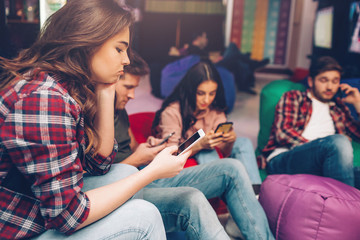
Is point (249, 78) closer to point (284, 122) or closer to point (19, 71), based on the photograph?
point (284, 122)

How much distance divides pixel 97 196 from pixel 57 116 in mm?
251

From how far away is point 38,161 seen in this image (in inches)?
31.5

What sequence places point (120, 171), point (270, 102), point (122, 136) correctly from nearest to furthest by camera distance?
point (120, 171) < point (122, 136) < point (270, 102)

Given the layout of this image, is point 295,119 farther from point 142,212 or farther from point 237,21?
point 237,21

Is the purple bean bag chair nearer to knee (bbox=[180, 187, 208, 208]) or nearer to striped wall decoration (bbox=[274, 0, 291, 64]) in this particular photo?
knee (bbox=[180, 187, 208, 208])

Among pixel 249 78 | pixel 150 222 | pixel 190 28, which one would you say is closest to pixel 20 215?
pixel 150 222

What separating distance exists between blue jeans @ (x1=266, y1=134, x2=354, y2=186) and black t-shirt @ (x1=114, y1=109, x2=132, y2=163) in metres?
0.92

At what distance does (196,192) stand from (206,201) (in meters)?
0.05

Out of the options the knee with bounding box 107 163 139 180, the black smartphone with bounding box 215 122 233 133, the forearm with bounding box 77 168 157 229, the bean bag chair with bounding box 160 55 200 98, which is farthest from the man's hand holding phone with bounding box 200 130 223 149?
the bean bag chair with bounding box 160 55 200 98

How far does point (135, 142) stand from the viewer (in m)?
1.95

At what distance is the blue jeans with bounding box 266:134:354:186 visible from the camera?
67.9 inches

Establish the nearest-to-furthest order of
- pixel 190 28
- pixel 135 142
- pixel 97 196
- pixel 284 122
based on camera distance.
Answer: pixel 97 196 < pixel 135 142 < pixel 284 122 < pixel 190 28

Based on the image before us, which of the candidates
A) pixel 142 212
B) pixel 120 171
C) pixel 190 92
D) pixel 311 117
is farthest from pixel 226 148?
pixel 142 212

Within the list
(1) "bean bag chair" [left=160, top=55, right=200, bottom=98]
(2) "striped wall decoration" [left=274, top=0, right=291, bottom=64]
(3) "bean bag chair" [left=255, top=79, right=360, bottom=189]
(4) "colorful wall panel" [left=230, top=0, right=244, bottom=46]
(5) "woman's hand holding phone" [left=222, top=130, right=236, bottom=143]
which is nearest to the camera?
(5) "woman's hand holding phone" [left=222, top=130, right=236, bottom=143]
